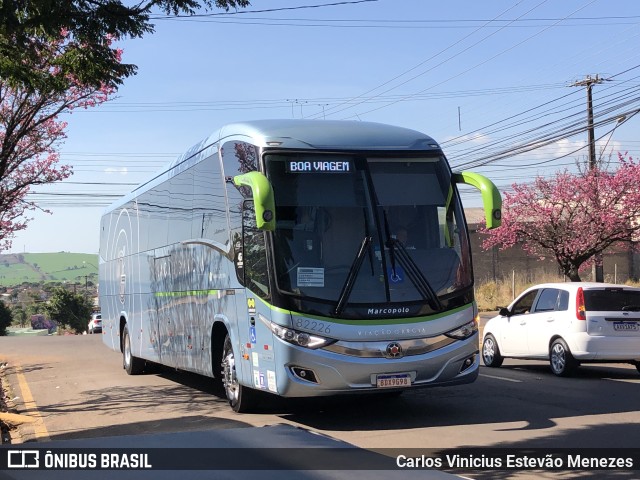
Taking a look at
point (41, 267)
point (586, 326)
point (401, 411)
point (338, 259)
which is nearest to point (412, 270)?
point (338, 259)

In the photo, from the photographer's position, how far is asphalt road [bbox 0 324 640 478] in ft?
30.5

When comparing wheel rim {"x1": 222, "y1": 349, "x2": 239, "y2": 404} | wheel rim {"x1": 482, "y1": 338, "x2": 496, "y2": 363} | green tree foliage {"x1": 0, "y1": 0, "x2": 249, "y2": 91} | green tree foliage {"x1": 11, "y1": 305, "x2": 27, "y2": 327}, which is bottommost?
green tree foliage {"x1": 11, "y1": 305, "x2": 27, "y2": 327}

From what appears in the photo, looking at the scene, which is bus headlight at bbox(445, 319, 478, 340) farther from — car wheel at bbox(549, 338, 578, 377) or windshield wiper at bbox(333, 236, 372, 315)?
car wheel at bbox(549, 338, 578, 377)

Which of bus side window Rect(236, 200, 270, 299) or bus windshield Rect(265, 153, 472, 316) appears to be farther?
bus side window Rect(236, 200, 270, 299)

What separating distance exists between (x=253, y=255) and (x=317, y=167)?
52.9 inches

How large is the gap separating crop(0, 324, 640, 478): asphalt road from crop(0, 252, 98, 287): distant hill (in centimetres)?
12439

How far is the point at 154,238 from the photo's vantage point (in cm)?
1561

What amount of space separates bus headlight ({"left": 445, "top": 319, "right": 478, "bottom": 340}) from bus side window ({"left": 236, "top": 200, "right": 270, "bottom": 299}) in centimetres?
231

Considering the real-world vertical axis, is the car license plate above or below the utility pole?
below

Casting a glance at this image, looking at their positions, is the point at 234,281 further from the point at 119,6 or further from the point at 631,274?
the point at 631,274

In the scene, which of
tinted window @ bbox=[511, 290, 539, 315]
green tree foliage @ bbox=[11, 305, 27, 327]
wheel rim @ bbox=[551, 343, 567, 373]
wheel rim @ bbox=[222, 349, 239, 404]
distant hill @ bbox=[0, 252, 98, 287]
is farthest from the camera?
distant hill @ bbox=[0, 252, 98, 287]

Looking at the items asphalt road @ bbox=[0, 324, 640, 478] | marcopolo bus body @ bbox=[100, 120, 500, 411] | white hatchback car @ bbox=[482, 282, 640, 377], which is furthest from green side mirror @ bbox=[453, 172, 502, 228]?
white hatchback car @ bbox=[482, 282, 640, 377]

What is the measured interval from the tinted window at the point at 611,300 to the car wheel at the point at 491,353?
300 cm

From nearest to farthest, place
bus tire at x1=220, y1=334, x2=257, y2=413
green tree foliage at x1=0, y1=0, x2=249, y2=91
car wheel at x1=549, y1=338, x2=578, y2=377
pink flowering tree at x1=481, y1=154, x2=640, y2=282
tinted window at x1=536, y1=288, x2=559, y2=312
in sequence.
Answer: green tree foliage at x1=0, y1=0, x2=249, y2=91 < bus tire at x1=220, y1=334, x2=257, y2=413 < car wheel at x1=549, y1=338, x2=578, y2=377 < tinted window at x1=536, y1=288, x2=559, y2=312 < pink flowering tree at x1=481, y1=154, x2=640, y2=282
